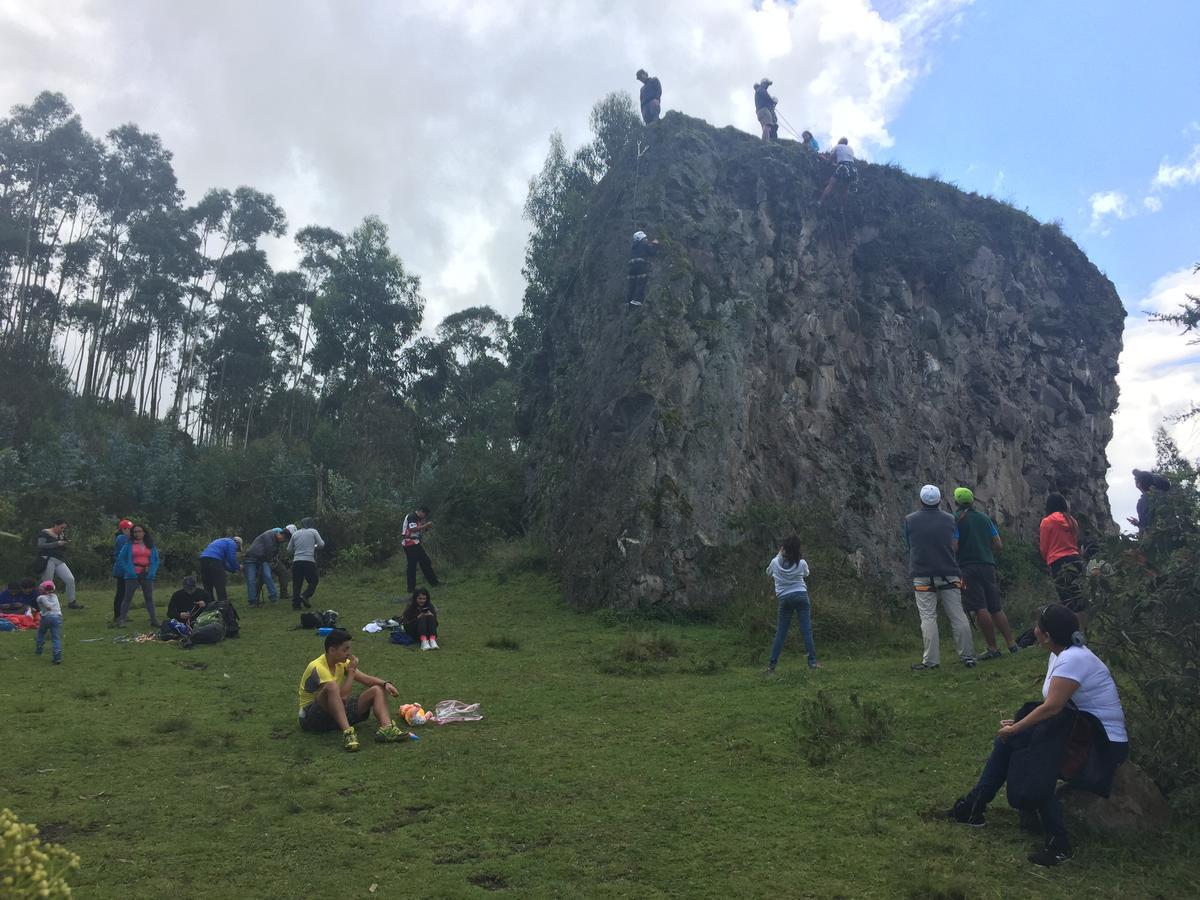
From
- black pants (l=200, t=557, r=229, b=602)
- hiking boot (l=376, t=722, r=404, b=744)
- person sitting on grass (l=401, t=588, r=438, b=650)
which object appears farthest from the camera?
black pants (l=200, t=557, r=229, b=602)

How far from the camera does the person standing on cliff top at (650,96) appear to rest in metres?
22.0

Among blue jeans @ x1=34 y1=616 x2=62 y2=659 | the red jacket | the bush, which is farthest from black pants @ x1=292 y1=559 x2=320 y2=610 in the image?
the bush

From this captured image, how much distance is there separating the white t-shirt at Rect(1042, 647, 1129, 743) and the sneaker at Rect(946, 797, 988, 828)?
866mm

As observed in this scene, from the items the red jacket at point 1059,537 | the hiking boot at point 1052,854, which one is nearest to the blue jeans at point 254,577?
the red jacket at point 1059,537

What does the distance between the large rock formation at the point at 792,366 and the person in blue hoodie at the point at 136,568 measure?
6873mm

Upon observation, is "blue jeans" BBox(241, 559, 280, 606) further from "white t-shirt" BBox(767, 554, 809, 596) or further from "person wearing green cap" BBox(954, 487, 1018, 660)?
"person wearing green cap" BBox(954, 487, 1018, 660)

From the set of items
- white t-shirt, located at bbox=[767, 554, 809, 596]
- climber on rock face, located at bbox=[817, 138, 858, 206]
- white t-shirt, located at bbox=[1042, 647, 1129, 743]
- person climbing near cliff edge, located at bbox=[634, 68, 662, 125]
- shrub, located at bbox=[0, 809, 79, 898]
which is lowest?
shrub, located at bbox=[0, 809, 79, 898]

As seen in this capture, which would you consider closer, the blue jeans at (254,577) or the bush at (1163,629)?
the bush at (1163,629)

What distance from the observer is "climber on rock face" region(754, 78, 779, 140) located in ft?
72.6

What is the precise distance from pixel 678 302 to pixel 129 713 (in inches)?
493

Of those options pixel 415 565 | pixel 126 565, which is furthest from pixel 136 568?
pixel 415 565

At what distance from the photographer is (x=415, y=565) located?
15.3 metres

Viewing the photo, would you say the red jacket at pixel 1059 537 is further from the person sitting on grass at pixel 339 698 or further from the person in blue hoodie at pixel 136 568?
the person in blue hoodie at pixel 136 568

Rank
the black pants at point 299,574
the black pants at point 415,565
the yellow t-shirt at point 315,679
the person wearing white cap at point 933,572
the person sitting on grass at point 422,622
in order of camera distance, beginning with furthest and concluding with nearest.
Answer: the black pants at point 415,565
the black pants at point 299,574
the person sitting on grass at point 422,622
the person wearing white cap at point 933,572
the yellow t-shirt at point 315,679
